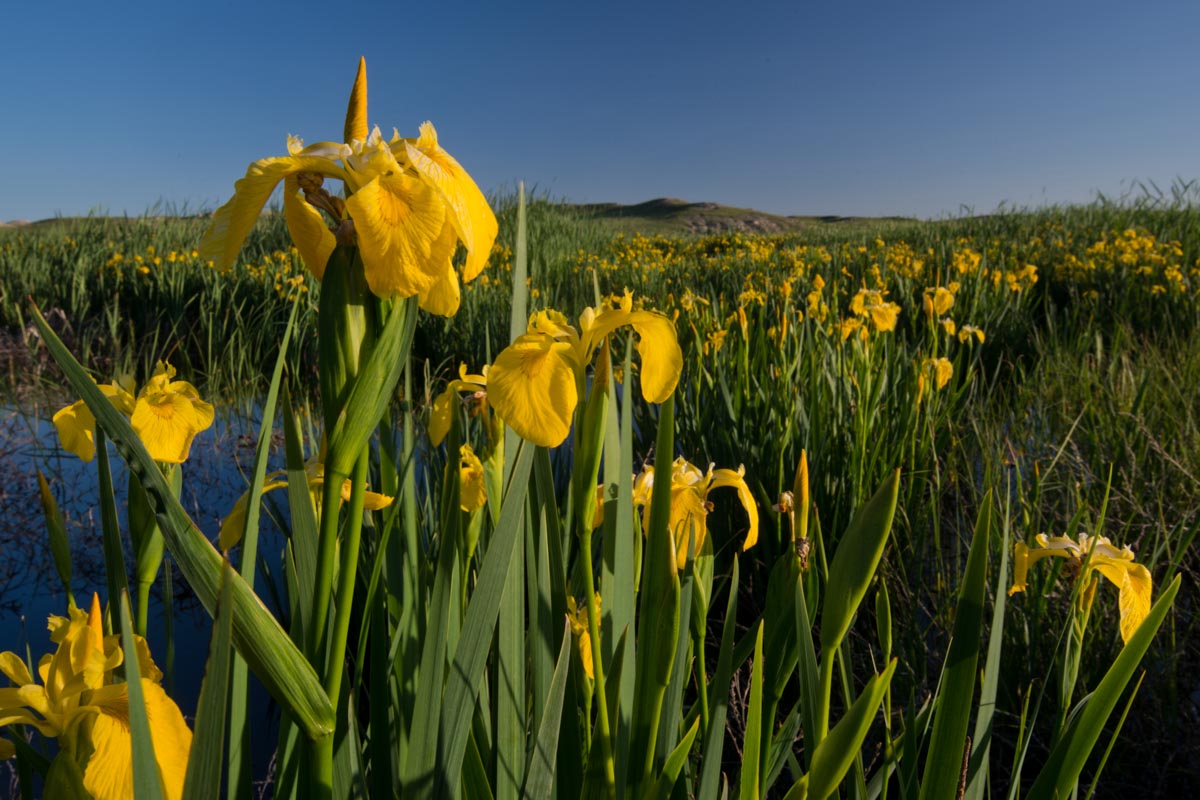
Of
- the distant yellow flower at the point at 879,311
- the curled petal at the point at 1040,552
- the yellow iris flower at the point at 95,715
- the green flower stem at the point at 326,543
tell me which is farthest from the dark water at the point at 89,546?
the distant yellow flower at the point at 879,311

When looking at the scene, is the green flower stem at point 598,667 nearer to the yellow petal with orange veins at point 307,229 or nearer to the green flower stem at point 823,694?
the green flower stem at point 823,694

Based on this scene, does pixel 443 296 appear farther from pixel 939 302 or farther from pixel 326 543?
pixel 939 302

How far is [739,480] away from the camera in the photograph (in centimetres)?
103

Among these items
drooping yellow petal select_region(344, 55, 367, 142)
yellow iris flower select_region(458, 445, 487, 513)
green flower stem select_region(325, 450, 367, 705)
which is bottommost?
yellow iris flower select_region(458, 445, 487, 513)

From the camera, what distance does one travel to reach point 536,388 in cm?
71

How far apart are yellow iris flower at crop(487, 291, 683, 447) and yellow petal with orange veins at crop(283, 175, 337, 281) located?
0.60 feet

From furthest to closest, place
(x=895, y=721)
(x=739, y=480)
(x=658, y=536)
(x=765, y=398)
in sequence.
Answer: (x=765, y=398) → (x=895, y=721) → (x=739, y=480) → (x=658, y=536)

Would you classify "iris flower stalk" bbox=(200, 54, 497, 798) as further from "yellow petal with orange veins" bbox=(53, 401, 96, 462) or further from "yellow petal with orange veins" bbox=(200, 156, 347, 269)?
"yellow petal with orange veins" bbox=(53, 401, 96, 462)

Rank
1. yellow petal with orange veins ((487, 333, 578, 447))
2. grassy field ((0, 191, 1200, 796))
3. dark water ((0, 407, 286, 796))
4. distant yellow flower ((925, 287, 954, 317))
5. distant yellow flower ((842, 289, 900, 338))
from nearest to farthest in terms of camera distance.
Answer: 1. yellow petal with orange veins ((487, 333, 578, 447))
2. grassy field ((0, 191, 1200, 796))
3. dark water ((0, 407, 286, 796))
4. distant yellow flower ((842, 289, 900, 338))
5. distant yellow flower ((925, 287, 954, 317))

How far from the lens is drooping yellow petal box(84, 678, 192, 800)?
0.53 metres

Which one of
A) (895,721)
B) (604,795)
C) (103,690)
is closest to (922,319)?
(895,721)

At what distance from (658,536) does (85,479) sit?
3.85 metres

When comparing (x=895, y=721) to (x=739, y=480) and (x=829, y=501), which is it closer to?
(x=829, y=501)

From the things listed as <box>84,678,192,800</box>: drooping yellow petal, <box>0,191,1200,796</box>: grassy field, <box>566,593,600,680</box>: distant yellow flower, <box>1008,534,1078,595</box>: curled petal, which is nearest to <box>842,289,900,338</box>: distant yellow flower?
<box>0,191,1200,796</box>: grassy field
